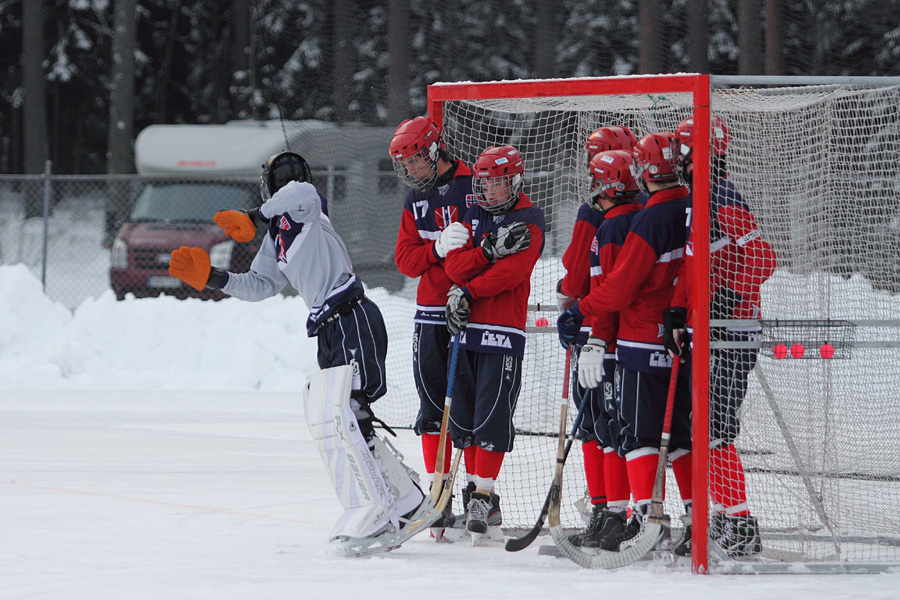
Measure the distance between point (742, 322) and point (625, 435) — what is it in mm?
596

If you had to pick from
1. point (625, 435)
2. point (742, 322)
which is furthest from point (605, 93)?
point (625, 435)

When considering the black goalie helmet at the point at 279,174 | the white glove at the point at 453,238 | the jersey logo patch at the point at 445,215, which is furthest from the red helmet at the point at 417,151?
the black goalie helmet at the point at 279,174

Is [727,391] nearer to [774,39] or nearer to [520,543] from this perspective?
[520,543]

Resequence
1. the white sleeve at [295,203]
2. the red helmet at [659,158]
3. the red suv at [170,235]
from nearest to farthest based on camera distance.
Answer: the red helmet at [659,158], the white sleeve at [295,203], the red suv at [170,235]

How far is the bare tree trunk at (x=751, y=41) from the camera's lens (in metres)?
8.88

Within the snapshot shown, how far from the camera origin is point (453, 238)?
170 inches

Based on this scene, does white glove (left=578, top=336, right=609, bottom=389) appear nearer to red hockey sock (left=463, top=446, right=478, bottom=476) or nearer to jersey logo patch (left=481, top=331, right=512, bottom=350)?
jersey logo patch (left=481, top=331, right=512, bottom=350)

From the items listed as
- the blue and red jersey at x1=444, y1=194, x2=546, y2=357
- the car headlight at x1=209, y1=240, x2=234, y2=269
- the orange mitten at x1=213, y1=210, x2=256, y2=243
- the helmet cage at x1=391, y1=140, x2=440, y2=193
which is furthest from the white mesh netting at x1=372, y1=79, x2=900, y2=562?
the car headlight at x1=209, y1=240, x2=234, y2=269

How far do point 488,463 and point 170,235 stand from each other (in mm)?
9195

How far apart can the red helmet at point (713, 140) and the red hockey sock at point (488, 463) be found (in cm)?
133

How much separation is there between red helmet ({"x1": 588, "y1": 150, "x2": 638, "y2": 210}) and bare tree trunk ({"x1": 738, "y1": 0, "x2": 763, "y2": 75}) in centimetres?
516

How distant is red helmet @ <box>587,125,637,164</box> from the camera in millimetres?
4453

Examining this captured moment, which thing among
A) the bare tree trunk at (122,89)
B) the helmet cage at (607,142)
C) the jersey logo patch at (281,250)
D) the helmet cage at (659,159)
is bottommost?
the jersey logo patch at (281,250)

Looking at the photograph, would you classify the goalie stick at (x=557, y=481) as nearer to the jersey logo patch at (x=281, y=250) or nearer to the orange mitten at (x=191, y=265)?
the jersey logo patch at (x=281, y=250)
